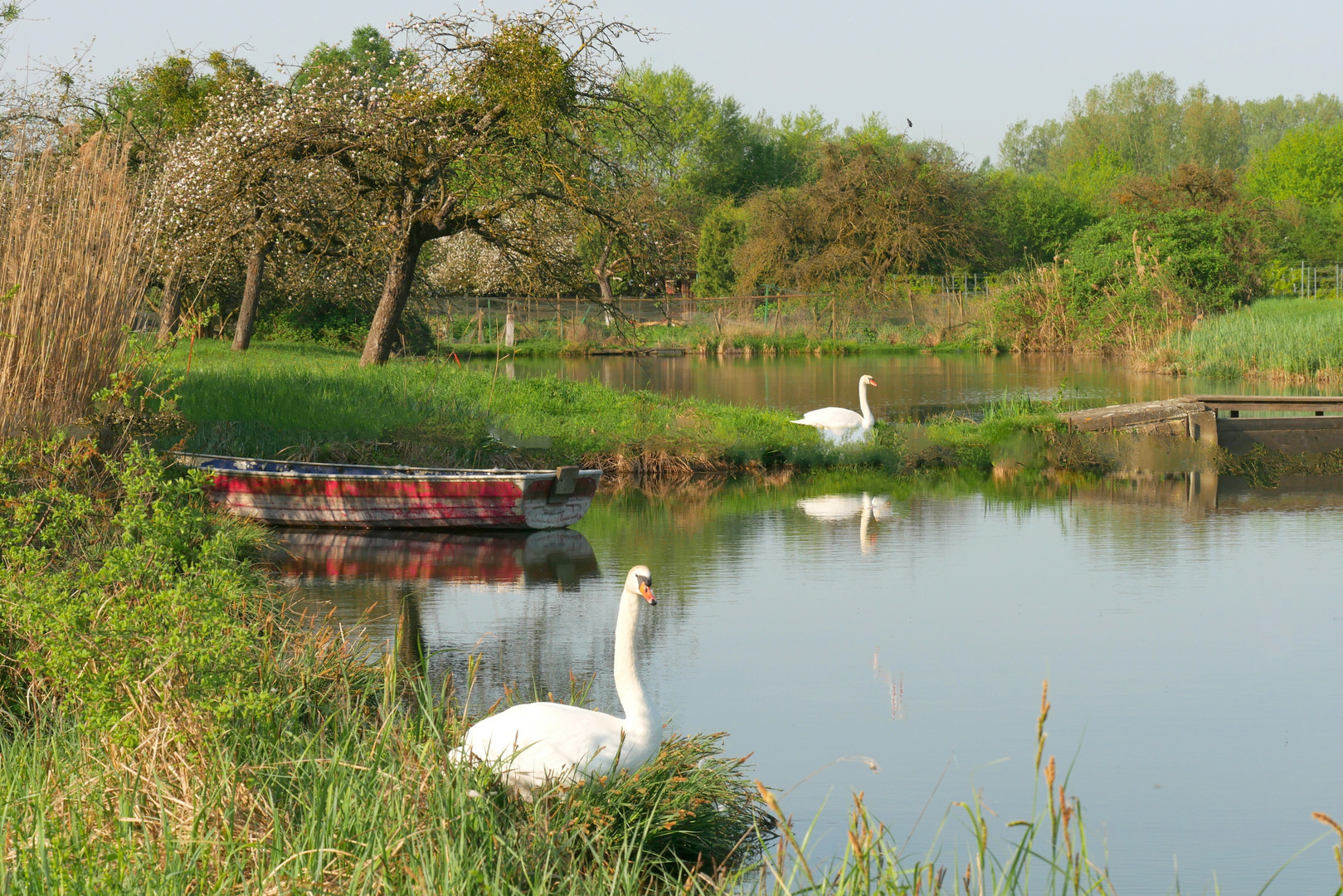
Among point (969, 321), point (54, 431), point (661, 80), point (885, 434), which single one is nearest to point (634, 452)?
point (885, 434)

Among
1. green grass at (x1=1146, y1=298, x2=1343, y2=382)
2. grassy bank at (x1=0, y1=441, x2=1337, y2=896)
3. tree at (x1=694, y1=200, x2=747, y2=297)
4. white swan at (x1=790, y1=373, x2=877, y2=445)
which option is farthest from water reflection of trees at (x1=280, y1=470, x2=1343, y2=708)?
tree at (x1=694, y1=200, x2=747, y2=297)

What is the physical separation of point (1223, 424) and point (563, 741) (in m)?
16.5

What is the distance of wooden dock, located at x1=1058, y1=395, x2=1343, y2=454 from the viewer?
64.2 ft

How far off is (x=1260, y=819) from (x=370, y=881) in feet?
14.2

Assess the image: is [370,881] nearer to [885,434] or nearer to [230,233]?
[885,434]

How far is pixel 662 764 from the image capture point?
603cm

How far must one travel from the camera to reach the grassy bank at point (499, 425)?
15.9 m

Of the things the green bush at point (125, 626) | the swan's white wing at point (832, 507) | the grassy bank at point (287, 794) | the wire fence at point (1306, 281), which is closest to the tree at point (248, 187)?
the swan's white wing at point (832, 507)

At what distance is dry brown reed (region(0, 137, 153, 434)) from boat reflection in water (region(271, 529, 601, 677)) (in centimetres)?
228

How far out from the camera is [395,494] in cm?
1391

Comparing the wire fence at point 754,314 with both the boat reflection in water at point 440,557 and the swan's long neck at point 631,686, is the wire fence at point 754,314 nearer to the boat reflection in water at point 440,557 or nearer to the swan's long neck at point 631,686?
the boat reflection in water at point 440,557

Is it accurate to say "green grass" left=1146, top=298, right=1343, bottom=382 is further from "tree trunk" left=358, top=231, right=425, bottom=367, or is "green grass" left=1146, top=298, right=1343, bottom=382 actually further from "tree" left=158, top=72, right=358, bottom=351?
"tree" left=158, top=72, right=358, bottom=351

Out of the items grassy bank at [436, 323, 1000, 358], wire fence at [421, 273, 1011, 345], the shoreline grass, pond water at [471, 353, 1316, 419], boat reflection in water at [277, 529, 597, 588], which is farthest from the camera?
wire fence at [421, 273, 1011, 345]

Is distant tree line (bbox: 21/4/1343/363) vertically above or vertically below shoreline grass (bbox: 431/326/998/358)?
above
